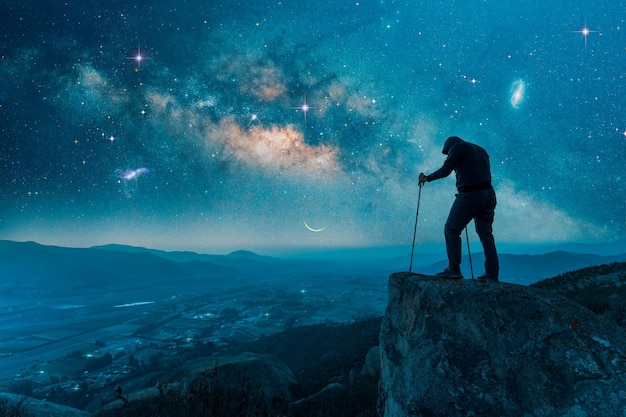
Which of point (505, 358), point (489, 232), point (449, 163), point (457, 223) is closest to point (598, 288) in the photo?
point (489, 232)

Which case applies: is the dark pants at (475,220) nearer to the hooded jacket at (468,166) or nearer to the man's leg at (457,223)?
the man's leg at (457,223)

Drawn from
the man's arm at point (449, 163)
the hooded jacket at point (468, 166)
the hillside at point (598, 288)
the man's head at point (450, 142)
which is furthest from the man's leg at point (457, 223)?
the hillside at point (598, 288)

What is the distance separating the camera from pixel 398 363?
168 inches

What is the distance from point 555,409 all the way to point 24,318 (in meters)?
167

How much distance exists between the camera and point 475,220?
5.28 metres

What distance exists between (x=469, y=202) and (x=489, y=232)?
2.68 ft

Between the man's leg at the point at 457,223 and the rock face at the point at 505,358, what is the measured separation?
99cm

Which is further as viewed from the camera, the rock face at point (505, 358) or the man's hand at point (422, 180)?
the man's hand at point (422, 180)

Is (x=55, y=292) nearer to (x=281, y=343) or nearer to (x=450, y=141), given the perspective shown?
(x=281, y=343)

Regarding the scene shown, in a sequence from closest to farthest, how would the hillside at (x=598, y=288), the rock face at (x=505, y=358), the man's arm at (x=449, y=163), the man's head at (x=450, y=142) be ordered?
the rock face at (x=505, y=358) → the man's arm at (x=449, y=163) → the man's head at (x=450, y=142) → the hillside at (x=598, y=288)

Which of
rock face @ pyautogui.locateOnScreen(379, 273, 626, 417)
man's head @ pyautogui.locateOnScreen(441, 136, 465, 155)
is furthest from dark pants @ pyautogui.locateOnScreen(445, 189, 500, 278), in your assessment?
rock face @ pyautogui.locateOnScreen(379, 273, 626, 417)

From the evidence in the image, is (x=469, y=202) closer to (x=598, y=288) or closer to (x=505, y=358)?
(x=505, y=358)

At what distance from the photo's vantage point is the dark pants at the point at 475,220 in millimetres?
4938

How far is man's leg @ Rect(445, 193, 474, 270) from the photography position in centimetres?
497
